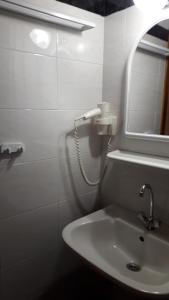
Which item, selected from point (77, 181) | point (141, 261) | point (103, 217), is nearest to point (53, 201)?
point (77, 181)

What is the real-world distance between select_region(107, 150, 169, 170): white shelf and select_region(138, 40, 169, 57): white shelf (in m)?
0.50

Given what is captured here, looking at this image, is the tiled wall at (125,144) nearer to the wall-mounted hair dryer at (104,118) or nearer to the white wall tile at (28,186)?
the wall-mounted hair dryer at (104,118)

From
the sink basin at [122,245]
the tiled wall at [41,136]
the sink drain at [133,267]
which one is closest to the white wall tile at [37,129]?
the tiled wall at [41,136]

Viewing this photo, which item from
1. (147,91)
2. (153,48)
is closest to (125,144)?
(147,91)

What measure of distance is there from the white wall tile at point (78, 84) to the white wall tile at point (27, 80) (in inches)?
1.9

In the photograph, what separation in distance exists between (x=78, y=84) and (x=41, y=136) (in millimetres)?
370

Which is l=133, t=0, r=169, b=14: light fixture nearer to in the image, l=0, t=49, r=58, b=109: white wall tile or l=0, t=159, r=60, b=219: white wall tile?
l=0, t=49, r=58, b=109: white wall tile

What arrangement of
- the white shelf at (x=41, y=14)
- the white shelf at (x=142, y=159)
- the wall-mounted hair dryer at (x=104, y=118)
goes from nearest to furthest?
1. the white shelf at (x=41, y=14)
2. the white shelf at (x=142, y=159)
3. the wall-mounted hair dryer at (x=104, y=118)

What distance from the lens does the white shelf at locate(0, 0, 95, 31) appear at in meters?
0.90

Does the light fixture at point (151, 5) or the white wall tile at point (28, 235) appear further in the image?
the white wall tile at point (28, 235)

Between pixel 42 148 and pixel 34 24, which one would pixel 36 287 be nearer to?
pixel 42 148

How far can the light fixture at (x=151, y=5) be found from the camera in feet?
3.27

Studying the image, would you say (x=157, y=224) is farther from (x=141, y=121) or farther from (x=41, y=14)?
(x=41, y=14)

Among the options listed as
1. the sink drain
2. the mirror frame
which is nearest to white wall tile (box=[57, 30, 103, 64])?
the mirror frame
